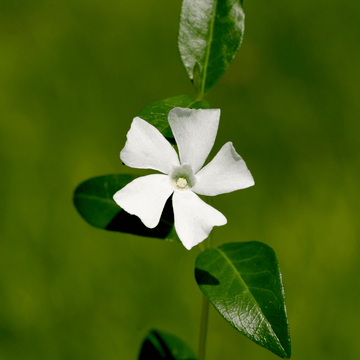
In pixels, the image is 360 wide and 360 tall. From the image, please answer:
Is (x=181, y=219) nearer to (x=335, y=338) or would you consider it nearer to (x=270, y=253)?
(x=270, y=253)

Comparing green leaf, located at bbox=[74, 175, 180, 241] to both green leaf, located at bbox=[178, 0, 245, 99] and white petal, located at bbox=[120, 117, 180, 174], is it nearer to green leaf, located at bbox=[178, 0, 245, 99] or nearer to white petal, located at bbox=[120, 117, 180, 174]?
white petal, located at bbox=[120, 117, 180, 174]

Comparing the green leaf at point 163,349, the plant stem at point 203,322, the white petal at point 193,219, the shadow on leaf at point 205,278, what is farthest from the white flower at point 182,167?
the green leaf at point 163,349

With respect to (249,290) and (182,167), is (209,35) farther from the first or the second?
(249,290)

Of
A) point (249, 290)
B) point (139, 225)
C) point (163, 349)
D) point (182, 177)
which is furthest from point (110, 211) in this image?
point (163, 349)

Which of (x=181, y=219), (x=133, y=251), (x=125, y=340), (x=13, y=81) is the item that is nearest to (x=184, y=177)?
(x=181, y=219)

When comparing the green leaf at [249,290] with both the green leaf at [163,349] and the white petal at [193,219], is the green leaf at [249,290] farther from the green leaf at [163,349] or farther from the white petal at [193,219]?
the green leaf at [163,349]

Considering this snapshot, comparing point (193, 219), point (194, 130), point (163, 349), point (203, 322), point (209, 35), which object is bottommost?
point (163, 349)
